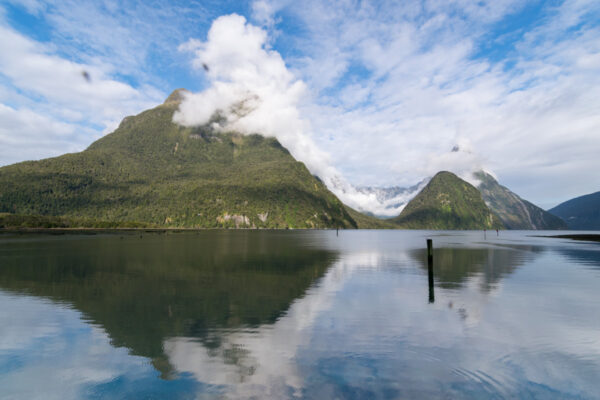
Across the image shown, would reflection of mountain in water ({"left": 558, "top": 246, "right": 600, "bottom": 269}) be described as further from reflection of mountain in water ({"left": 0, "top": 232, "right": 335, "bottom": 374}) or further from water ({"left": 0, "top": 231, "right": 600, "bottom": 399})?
reflection of mountain in water ({"left": 0, "top": 232, "right": 335, "bottom": 374})

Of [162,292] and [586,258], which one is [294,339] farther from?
[586,258]

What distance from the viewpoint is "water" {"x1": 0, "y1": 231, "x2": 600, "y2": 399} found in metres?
14.0

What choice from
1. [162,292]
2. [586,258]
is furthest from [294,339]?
[586,258]

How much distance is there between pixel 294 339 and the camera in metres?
19.7

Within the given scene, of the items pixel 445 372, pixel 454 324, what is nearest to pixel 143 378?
pixel 445 372

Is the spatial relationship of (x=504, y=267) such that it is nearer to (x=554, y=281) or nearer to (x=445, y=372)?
(x=554, y=281)

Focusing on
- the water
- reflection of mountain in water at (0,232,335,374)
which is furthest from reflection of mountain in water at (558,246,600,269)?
reflection of mountain in water at (0,232,335,374)

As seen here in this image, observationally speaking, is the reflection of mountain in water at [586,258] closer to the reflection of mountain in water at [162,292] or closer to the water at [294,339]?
the water at [294,339]

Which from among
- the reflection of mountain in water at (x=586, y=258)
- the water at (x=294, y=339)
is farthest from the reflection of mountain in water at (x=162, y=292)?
the reflection of mountain in water at (x=586, y=258)

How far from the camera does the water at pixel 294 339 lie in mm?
13969

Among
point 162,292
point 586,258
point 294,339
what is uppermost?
point 586,258

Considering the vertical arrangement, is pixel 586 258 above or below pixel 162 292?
above

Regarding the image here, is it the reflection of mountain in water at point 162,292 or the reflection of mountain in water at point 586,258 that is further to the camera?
the reflection of mountain in water at point 586,258

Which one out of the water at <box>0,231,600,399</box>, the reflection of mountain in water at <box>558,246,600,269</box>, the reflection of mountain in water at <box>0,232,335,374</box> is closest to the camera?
the water at <box>0,231,600,399</box>
